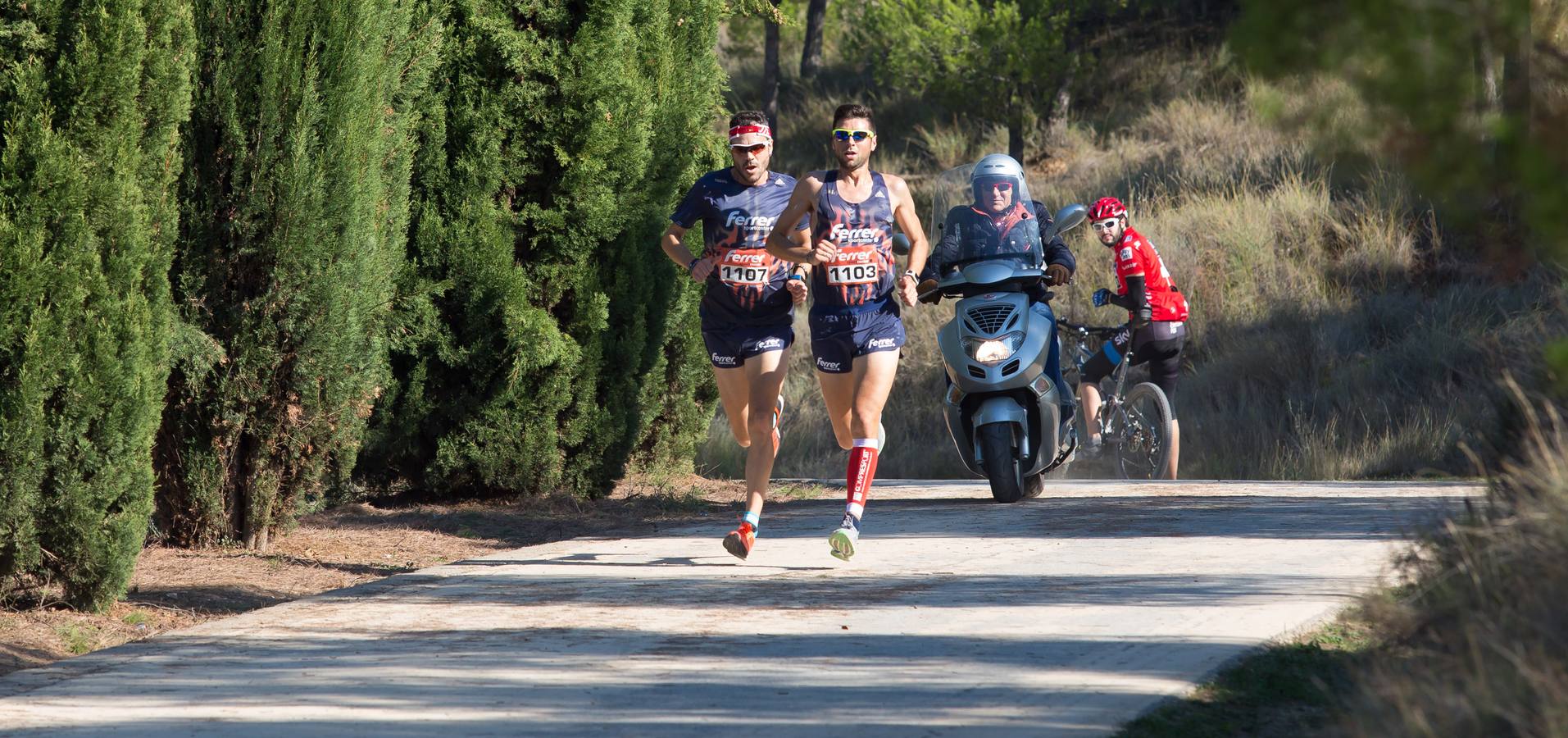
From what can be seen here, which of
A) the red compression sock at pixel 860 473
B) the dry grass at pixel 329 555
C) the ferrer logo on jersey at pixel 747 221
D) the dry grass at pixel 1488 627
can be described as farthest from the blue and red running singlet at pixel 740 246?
the dry grass at pixel 1488 627

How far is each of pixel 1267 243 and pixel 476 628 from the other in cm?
1477

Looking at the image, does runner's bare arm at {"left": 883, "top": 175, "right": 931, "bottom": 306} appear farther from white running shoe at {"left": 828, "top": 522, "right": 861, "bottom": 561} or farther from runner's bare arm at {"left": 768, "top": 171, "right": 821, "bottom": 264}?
white running shoe at {"left": 828, "top": 522, "right": 861, "bottom": 561}

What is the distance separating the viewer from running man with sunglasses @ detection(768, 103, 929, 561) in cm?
801

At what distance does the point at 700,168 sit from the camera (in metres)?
11.5

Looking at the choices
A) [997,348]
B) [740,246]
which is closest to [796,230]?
[740,246]

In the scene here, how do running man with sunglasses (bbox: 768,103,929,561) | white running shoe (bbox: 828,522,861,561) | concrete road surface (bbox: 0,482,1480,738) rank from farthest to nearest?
1. running man with sunglasses (bbox: 768,103,929,561)
2. white running shoe (bbox: 828,522,861,561)
3. concrete road surface (bbox: 0,482,1480,738)

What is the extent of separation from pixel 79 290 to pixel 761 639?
2.91m

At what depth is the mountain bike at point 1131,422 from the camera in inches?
516

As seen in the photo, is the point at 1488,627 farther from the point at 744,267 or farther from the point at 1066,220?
the point at 1066,220

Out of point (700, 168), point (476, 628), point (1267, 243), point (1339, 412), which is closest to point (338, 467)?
point (476, 628)

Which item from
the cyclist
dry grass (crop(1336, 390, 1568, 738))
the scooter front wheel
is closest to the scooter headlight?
the scooter front wheel

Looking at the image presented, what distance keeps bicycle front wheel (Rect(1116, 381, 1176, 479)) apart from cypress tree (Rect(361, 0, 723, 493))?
4416 millimetres

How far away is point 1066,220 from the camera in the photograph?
10.2 metres

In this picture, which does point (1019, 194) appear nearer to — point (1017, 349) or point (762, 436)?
point (1017, 349)
